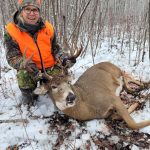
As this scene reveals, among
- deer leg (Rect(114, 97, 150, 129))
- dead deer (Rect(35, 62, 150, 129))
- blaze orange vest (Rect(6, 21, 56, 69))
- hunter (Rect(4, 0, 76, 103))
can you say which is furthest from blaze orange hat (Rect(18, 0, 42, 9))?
deer leg (Rect(114, 97, 150, 129))

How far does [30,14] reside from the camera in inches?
192

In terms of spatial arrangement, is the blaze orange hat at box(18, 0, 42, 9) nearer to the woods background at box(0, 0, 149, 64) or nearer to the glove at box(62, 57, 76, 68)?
the woods background at box(0, 0, 149, 64)

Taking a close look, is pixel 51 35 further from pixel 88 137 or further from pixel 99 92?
pixel 88 137

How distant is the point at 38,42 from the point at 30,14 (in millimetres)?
469

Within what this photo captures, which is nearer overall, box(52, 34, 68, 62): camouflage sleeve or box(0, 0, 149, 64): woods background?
box(52, 34, 68, 62): camouflage sleeve

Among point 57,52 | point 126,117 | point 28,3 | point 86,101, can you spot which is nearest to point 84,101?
point 86,101

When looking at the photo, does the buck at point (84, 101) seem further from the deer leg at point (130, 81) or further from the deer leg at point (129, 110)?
the deer leg at point (130, 81)

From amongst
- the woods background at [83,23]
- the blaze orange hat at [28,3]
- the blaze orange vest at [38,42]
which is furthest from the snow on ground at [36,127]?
the blaze orange hat at [28,3]

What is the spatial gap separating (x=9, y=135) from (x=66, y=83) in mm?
1127

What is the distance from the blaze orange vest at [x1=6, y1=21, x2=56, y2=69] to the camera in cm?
492

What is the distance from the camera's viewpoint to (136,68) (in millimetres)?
7062

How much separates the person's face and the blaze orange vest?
211mm

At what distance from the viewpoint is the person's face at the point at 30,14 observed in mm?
4844

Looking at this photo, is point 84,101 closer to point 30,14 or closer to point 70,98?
point 70,98
